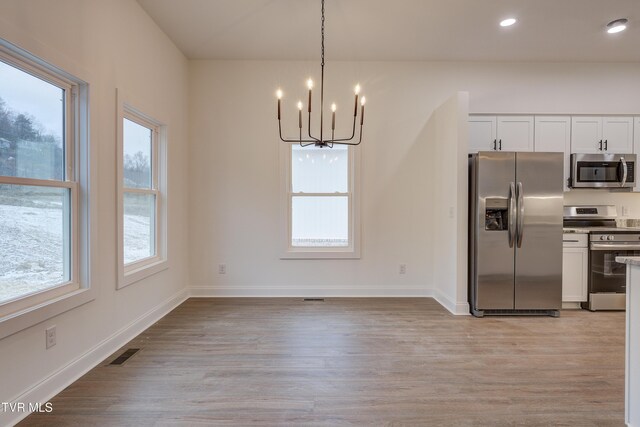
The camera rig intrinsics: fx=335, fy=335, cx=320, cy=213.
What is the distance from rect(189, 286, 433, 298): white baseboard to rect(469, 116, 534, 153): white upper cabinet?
6.48ft

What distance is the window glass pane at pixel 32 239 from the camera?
6.17 feet

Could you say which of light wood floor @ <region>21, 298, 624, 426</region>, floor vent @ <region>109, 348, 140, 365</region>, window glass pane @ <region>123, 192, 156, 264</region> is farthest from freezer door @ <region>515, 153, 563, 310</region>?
window glass pane @ <region>123, 192, 156, 264</region>

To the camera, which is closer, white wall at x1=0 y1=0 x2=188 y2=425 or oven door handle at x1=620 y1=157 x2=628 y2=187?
white wall at x1=0 y1=0 x2=188 y2=425

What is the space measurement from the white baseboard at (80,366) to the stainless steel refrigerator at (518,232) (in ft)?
11.1

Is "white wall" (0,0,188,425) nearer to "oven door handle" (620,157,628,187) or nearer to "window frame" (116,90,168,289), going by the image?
"window frame" (116,90,168,289)

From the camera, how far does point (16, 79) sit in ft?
6.36

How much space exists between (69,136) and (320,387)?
2.41m

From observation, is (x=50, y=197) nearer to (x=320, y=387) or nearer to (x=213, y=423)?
(x=213, y=423)

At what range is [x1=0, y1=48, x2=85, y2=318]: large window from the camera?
188 centimetres

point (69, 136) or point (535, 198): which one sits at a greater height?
point (69, 136)

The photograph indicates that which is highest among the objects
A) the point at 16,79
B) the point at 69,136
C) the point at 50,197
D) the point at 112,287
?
the point at 16,79

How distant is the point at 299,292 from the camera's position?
14.2ft

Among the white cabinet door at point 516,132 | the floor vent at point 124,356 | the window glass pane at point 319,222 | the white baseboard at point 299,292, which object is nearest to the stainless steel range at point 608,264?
the white cabinet door at point 516,132

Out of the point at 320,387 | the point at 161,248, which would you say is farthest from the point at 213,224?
the point at 320,387
